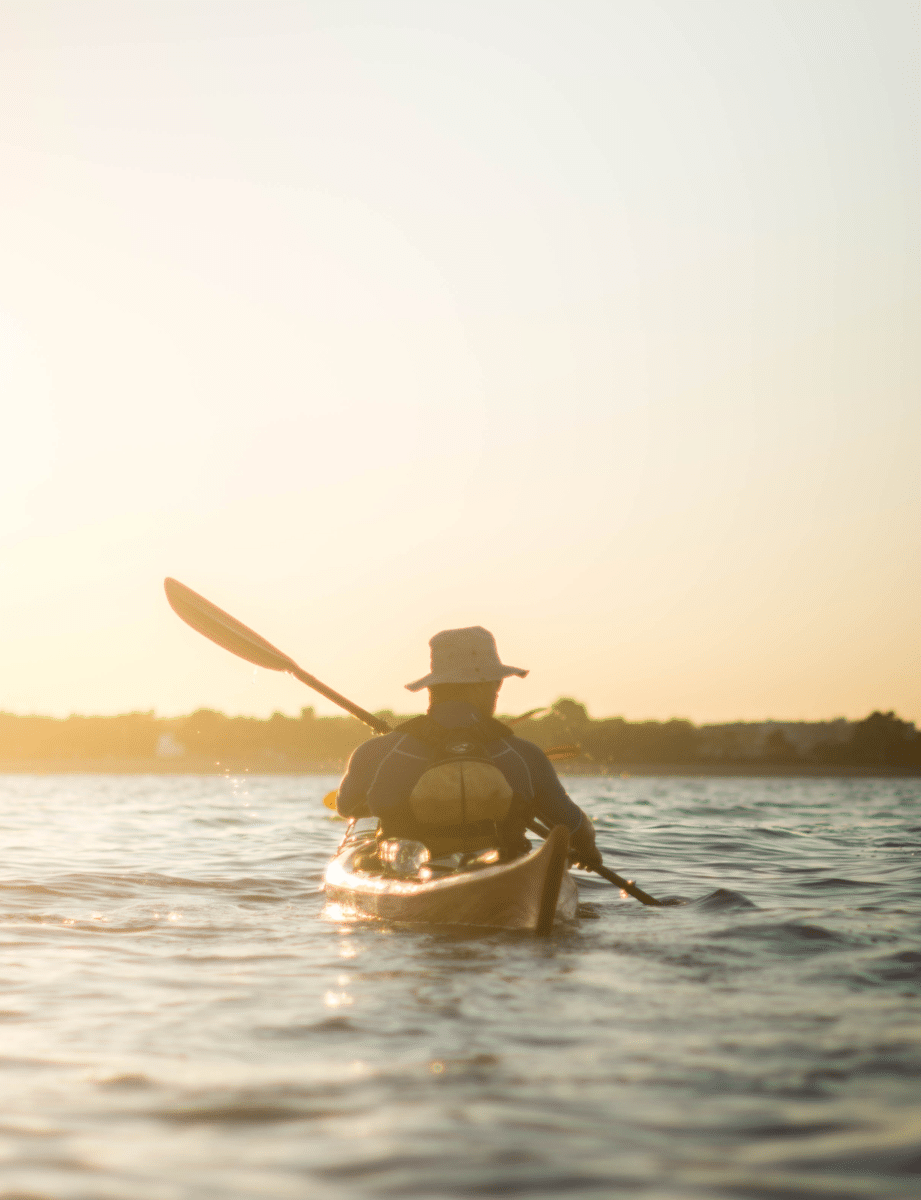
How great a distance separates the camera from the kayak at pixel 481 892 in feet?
20.4

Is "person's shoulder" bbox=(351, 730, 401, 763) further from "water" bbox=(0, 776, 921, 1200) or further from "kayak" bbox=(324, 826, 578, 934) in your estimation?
"water" bbox=(0, 776, 921, 1200)

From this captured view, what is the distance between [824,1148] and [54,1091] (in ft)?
8.04

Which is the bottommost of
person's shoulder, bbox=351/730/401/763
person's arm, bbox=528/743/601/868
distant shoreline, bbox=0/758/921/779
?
distant shoreline, bbox=0/758/921/779

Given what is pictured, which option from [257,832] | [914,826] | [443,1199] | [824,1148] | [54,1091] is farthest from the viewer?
[914,826]

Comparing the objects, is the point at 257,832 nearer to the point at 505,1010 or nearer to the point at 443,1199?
the point at 505,1010

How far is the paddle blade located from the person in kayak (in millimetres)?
3854

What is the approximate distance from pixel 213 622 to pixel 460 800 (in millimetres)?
4981

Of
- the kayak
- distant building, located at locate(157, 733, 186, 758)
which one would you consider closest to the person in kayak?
the kayak

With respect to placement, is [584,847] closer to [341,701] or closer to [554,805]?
[554,805]

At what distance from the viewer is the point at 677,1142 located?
9.94 ft

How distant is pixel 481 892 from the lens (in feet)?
21.3

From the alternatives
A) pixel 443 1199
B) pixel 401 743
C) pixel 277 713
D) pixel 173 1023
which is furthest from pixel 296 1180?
pixel 277 713

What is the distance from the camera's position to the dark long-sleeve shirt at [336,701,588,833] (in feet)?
22.5

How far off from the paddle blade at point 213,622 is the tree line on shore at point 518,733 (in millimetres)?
80763
